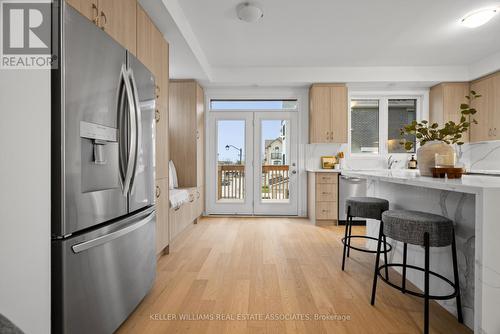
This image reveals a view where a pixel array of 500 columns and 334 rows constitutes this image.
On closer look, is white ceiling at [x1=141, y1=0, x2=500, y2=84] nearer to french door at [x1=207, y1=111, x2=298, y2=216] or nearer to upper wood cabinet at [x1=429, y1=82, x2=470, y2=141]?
upper wood cabinet at [x1=429, y1=82, x2=470, y2=141]

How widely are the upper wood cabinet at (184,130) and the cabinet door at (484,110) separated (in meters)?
4.53

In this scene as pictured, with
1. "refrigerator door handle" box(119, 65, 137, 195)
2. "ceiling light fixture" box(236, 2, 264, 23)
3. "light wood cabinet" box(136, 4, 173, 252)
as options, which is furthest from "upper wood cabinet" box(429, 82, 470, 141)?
"refrigerator door handle" box(119, 65, 137, 195)

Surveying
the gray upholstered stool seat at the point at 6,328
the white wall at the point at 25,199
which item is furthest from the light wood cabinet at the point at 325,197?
the gray upholstered stool seat at the point at 6,328

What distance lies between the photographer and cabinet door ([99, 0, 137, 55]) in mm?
1669

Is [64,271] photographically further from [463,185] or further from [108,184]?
[463,185]

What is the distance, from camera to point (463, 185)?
1267 millimetres

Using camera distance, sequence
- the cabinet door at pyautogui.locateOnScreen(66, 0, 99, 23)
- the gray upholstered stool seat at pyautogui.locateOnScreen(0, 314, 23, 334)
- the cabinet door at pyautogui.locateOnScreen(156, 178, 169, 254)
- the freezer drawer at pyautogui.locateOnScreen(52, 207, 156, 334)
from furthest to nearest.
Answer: the cabinet door at pyautogui.locateOnScreen(156, 178, 169, 254) < the cabinet door at pyautogui.locateOnScreen(66, 0, 99, 23) < the freezer drawer at pyautogui.locateOnScreen(52, 207, 156, 334) < the gray upholstered stool seat at pyautogui.locateOnScreen(0, 314, 23, 334)

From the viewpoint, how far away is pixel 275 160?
4840 mm

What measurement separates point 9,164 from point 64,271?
1.56 feet

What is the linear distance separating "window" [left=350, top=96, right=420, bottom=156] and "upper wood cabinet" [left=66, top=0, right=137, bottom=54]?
399 centimetres

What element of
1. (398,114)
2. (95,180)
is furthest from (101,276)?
(398,114)

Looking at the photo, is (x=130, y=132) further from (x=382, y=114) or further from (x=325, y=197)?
(x=382, y=114)

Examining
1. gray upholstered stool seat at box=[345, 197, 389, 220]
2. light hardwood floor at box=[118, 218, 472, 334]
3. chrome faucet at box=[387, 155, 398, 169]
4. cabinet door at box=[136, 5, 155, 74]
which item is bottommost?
light hardwood floor at box=[118, 218, 472, 334]

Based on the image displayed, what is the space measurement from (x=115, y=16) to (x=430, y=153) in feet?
8.08
